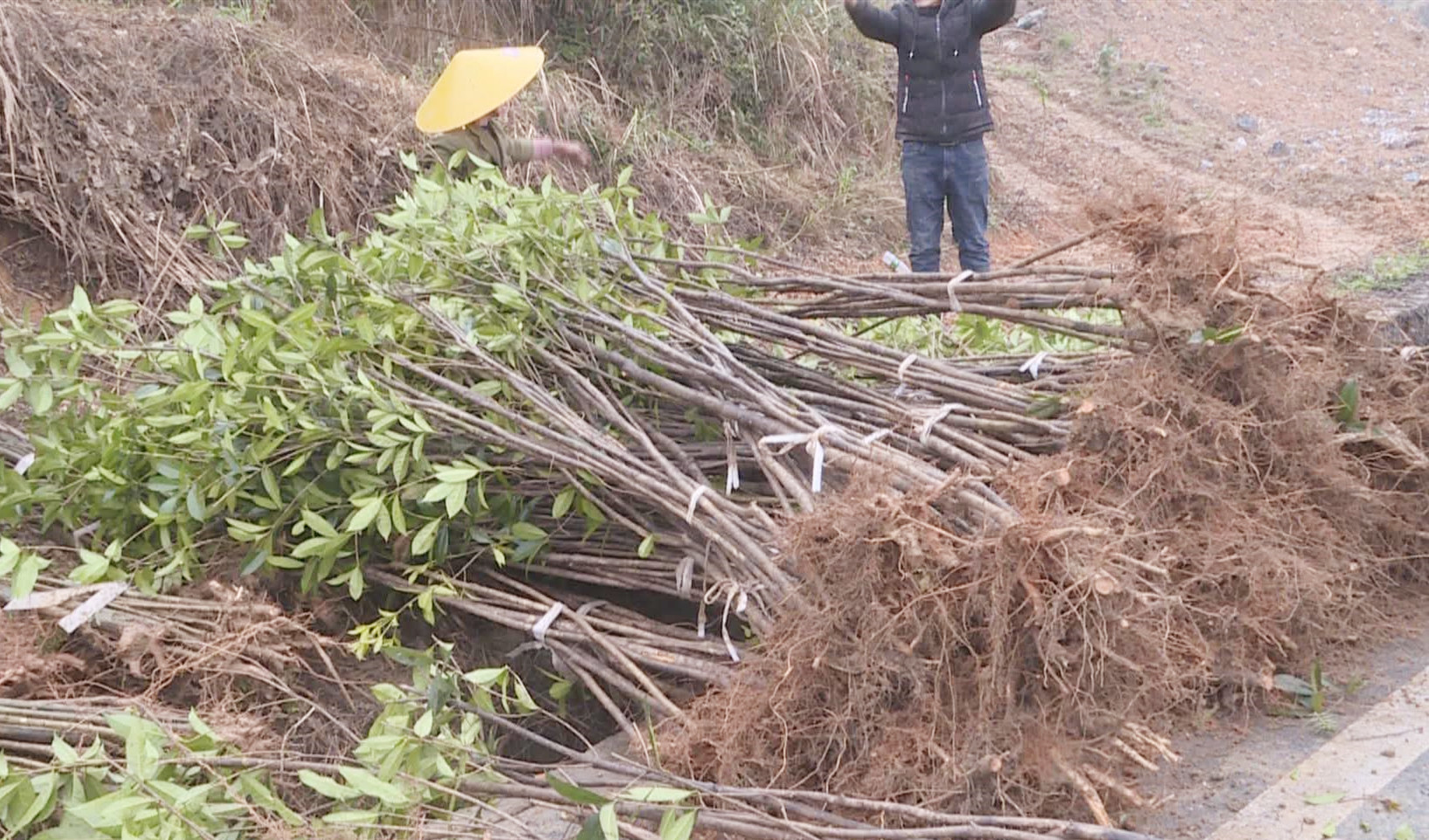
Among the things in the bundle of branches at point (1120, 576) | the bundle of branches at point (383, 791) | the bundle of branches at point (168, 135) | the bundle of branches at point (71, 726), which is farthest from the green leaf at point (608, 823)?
the bundle of branches at point (168, 135)

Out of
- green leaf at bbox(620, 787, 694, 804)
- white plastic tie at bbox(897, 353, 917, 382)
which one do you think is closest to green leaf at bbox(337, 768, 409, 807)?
green leaf at bbox(620, 787, 694, 804)

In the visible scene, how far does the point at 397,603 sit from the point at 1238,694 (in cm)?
184

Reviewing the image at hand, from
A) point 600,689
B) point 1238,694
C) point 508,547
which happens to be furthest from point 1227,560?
point 508,547

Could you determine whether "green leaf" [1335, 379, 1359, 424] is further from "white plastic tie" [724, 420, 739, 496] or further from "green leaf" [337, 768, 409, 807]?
"green leaf" [337, 768, 409, 807]

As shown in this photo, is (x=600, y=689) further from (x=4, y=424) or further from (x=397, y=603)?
(x=4, y=424)

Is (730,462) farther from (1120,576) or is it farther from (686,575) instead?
(1120,576)

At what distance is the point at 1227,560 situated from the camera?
2422 millimetres

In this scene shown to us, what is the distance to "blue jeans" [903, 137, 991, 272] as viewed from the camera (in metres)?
5.66

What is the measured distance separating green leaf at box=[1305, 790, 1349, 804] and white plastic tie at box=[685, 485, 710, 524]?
3.93 ft

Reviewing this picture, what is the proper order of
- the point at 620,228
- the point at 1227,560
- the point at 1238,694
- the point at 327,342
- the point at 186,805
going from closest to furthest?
the point at 186,805 → the point at 1227,560 → the point at 1238,694 → the point at 327,342 → the point at 620,228

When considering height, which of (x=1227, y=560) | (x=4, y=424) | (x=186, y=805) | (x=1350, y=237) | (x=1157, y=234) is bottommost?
(x=1350, y=237)

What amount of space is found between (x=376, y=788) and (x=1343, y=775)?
65.8 inches

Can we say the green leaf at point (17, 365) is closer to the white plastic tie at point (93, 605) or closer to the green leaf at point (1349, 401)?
the white plastic tie at point (93, 605)

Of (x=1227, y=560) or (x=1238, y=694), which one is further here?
(x=1238, y=694)
